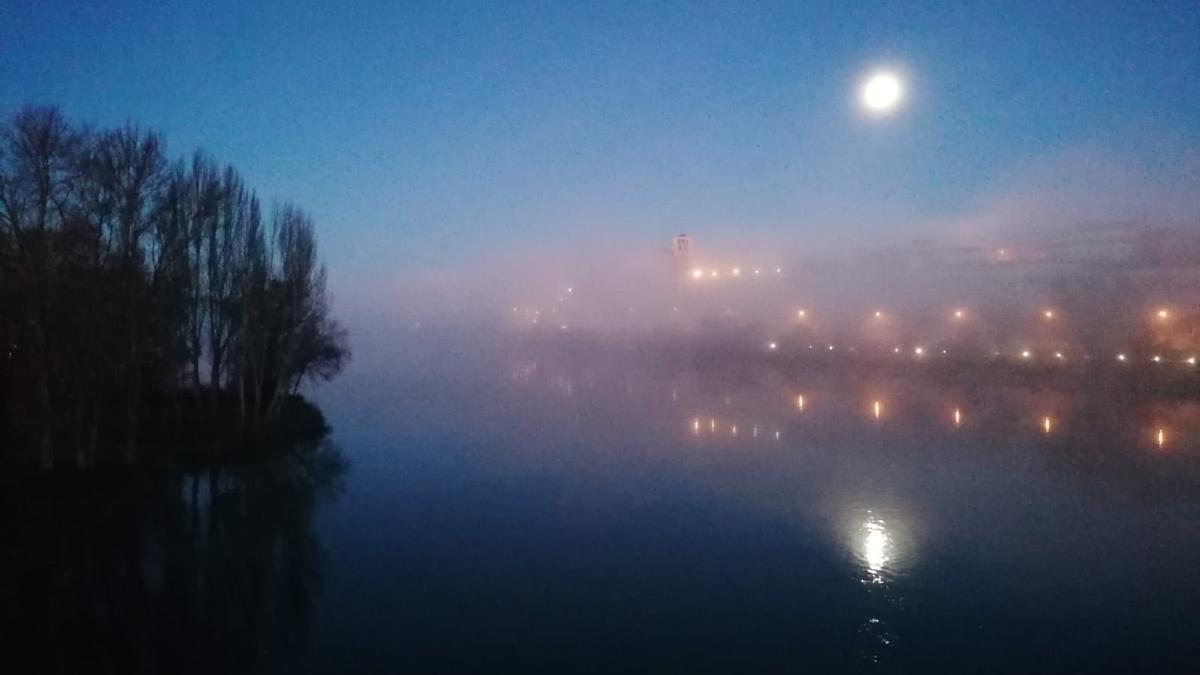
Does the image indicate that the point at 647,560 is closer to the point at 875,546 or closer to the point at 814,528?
the point at 814,528

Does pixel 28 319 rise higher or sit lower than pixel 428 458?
higher

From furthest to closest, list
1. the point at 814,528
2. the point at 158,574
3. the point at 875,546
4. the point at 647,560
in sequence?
the point at 814,528
the point at 875,546
the point at 647,560
the point at 158,574

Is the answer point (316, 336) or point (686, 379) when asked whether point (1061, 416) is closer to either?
point (686, 379)

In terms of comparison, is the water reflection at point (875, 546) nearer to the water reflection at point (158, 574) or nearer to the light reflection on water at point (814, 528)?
the light reflection on water at point (814, 528)

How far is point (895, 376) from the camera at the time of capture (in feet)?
155

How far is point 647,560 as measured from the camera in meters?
11.7

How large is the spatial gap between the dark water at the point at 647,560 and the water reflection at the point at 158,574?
53 millimetres

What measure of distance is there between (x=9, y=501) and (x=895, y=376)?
44811mm

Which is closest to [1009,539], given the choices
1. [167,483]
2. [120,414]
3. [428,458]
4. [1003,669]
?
[1003,669]

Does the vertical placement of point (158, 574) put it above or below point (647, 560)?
above

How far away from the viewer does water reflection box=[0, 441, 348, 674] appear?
8156mm

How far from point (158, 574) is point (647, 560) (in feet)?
24.1

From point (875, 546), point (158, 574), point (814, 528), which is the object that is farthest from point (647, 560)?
point (158, 574)

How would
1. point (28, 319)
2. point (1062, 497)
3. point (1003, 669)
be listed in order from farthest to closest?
point (1062, 497) → point (28, 319) → point (1003, 669)
